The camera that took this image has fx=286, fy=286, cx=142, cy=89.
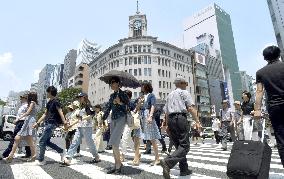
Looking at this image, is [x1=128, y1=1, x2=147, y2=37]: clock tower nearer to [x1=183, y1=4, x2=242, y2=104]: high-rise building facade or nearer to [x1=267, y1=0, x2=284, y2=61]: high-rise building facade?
[x1=267, y1=0, x2=284, y2=61]: high-rise building facade

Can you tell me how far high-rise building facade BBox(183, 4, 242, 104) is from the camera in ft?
378

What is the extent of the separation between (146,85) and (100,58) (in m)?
77.5

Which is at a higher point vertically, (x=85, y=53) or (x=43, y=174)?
(x=85, y=53)

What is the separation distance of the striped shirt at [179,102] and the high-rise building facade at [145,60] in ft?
197

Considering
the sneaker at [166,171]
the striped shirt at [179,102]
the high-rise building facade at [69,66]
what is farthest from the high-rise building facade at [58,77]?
the sneaker at [166,171]

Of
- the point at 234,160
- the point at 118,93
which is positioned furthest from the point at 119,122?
the point at 234,160

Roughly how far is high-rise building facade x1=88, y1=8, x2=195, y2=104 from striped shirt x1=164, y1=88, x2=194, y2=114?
197 ft

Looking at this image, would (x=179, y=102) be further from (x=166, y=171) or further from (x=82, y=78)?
(x=82, y=78)

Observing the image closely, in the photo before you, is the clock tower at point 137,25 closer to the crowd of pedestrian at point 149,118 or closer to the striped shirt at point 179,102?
the crowd of pedestrian at point 149,118

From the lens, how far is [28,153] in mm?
8328

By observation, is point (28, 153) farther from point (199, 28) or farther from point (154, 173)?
point (199, 28)

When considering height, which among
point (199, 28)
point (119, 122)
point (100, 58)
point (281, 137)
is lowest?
point (281, 137)

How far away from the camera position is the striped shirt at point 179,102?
4.68 meters

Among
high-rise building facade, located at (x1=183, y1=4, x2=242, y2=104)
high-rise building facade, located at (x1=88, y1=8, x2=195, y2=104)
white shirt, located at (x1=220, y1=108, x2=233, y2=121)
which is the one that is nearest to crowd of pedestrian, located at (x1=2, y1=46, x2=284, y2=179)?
white shirt, located at (x1=220, y1=108, x2=233, y2=121)
